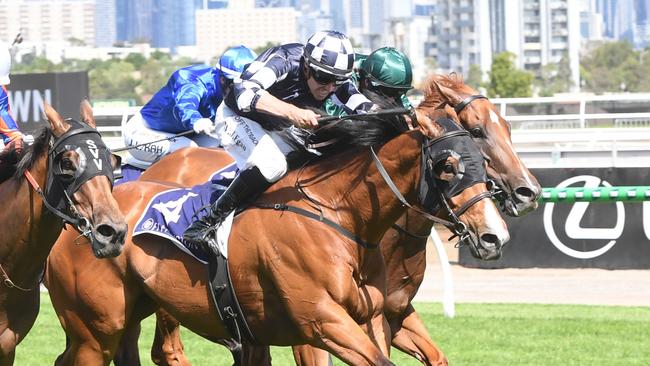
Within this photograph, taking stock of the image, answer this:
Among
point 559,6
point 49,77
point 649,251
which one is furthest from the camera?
point 559,6

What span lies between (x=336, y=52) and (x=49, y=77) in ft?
34.9

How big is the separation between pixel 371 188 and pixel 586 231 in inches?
290

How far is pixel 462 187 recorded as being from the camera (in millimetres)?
5270

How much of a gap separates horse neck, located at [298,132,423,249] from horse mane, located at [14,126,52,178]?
116cm

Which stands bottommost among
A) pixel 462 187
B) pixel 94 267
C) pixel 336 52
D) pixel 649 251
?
pixel 649 251

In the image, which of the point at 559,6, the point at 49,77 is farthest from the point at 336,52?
the point at 559,6

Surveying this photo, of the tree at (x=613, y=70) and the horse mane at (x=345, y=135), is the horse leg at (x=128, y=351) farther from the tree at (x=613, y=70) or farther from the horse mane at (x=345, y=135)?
the tree at (x=613, y=70)

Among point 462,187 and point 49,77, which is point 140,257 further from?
point 49,77

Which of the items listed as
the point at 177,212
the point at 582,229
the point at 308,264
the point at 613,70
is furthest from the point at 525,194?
the point at 613,70

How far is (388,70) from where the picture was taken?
21.6ft

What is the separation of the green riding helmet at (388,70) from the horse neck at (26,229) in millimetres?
1851

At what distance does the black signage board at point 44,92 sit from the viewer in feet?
51.0

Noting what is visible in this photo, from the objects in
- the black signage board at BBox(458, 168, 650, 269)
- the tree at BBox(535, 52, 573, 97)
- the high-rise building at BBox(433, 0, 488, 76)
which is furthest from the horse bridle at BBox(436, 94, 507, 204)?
the high-rise building at BBox(433, 0, 488, 76)

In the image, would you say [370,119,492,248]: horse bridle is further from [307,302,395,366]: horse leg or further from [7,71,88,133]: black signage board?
[7,71,88,133]: black signage board
